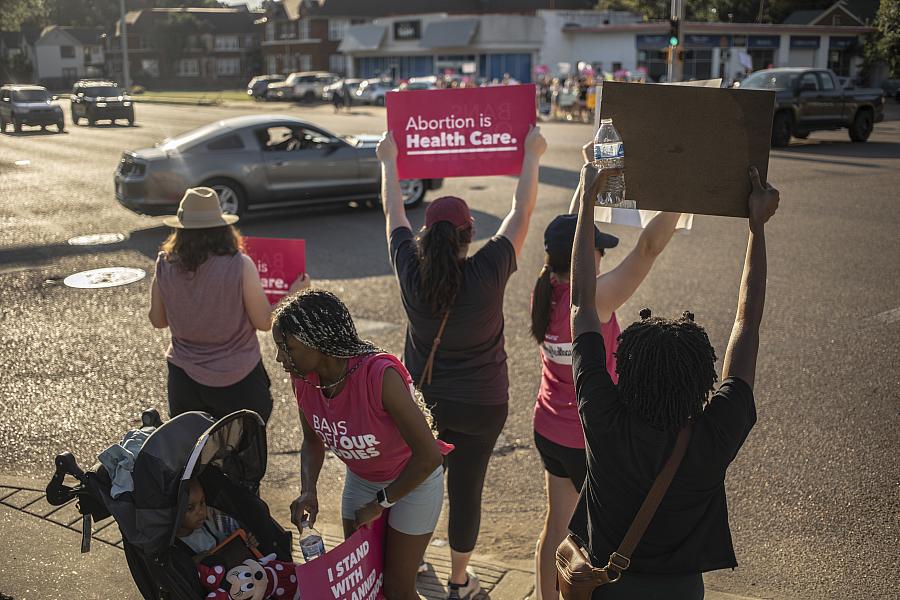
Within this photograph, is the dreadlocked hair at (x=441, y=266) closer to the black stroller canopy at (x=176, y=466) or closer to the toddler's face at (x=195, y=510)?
the black stroller canopy at (x=176, y=466)

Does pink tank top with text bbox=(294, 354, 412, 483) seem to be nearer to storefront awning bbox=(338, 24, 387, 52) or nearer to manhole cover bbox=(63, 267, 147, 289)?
manhole cover bbox=(63, 267, 147, 289)

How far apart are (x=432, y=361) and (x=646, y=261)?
1038 millimetres

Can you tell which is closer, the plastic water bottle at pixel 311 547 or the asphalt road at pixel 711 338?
the plastic water bottle at pixel 311 547

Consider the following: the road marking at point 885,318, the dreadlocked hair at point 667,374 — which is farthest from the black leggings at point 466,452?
the road marking at point 885,318

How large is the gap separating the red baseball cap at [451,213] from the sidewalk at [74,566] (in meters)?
1.82

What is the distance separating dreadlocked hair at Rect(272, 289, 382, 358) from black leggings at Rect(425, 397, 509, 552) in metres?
0.85

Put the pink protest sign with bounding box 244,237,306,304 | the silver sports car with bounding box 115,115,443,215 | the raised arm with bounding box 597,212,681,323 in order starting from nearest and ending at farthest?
1. the raised arm with bounding box 597,212,681,323
2. the pink protest sign with bounding box 244,237,306,304
3. the silver sports car with bounding box 115,115,443,215

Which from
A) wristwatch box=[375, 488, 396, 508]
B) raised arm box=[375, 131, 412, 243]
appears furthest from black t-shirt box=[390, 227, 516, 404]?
wristwatch box=[375, 488, 396, 508]

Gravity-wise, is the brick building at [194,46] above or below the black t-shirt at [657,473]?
above

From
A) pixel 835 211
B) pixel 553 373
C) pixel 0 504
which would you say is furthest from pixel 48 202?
pixel 553 373

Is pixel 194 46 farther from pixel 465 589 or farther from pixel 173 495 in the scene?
pixel 173 495

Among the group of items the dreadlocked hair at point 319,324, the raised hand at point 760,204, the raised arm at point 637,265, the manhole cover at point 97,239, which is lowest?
the manhole cover at point 97,239

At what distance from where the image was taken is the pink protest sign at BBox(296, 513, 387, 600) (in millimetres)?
2822

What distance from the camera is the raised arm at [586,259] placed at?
2.67m
